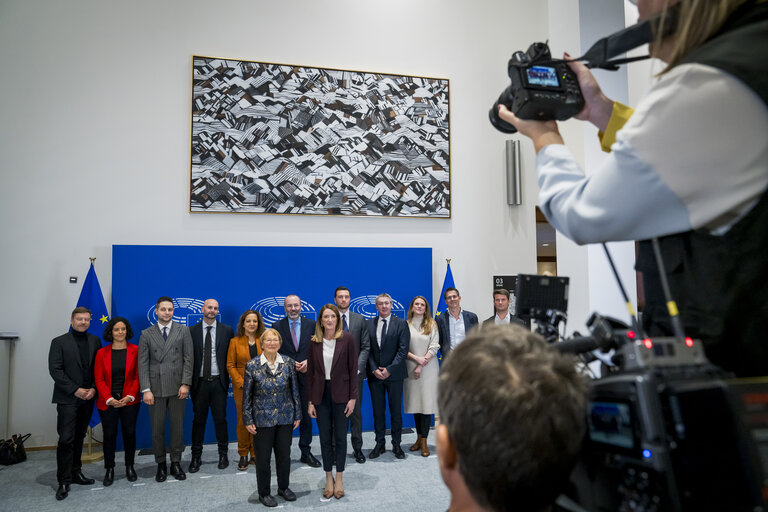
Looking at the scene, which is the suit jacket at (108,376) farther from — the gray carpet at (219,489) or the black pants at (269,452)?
the black pants at (269,452)

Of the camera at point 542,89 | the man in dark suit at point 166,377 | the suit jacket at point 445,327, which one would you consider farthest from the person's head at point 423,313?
the camera at point 542,89

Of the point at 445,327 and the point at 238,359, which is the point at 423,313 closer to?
the point at 445,327

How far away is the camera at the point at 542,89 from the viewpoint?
41.1 inches

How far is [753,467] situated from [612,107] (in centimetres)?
81

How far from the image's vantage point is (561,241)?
3.97 meters

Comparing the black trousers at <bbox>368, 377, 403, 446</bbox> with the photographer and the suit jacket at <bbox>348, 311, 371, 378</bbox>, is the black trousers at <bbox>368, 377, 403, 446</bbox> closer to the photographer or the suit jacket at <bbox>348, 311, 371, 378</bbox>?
the suit jacket at <bbox>348, 311, 371, 378</bbox>

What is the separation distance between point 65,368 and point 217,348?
151cm

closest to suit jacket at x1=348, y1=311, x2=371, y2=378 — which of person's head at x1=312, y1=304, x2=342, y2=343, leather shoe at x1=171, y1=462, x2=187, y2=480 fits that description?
person's head at x1=312, y1=304, x2=342, y2=343

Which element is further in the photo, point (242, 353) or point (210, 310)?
point (210, 310)

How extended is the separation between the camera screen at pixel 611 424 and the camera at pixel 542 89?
587 millimetres

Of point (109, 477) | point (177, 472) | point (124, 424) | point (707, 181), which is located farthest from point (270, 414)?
point (707, 181)

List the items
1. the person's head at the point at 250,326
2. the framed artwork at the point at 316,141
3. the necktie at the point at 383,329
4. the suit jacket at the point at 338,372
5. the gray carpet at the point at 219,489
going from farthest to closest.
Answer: the framed artwork at the point at 316,141
the necktie at the point at 383,329
the person's head at the point at 250,326
the suit jacket at the point at 338,372
the gray carpet at the point at 219,489

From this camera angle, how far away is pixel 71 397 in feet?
16.6

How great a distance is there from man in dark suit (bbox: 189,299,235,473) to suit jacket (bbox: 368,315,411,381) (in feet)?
5.63
